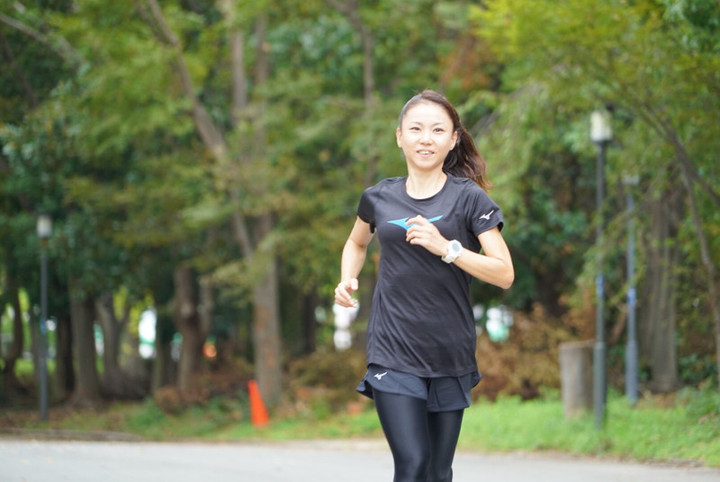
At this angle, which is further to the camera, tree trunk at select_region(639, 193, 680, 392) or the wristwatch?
tree trunk at select_region(639, 193, 680, 392)

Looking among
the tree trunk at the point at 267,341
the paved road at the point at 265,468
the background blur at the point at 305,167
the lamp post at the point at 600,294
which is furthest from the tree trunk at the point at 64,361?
the lamp post at the point at 600,294

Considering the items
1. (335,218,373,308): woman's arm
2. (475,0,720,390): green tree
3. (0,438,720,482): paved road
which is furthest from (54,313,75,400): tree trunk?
(335,218,373,308): woman's arm

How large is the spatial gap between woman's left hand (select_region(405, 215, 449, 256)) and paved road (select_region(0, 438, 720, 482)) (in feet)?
15.5

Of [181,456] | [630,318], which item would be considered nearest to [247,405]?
[630,318]

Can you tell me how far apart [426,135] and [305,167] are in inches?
724

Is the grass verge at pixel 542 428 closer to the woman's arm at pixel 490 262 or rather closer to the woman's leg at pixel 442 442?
the woman's leg at pixel 442 442

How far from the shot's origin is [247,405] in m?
23.4

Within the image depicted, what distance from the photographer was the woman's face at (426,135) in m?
4.34

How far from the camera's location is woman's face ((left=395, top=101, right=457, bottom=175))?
4.34 m

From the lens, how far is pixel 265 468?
398 inches

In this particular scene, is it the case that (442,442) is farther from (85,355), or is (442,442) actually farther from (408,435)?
(85,355)

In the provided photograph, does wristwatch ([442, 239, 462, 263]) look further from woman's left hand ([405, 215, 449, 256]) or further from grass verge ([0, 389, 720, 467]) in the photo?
grass verge ([0, 389, 720, 467])

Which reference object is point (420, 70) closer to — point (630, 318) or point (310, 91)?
point (310, 91)

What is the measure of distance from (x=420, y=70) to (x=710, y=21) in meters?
13.1
